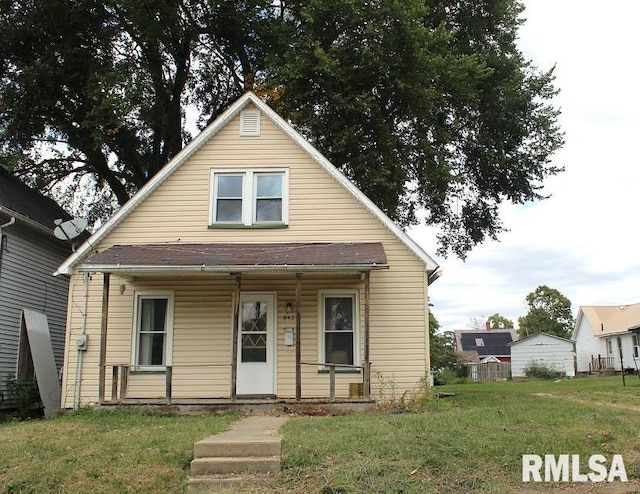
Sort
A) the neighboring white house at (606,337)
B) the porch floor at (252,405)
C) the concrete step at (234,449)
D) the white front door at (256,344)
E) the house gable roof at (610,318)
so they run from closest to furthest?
the concrete step at (234,449) < the porch floor at (252,405) < the white front door at (256,344) < the neighboring white house at (606,337) < the house gable roof at (610,318)

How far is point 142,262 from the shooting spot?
39.9 ft

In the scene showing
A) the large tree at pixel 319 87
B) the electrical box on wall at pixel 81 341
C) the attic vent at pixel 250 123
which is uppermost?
the large tree at pixel 319 87

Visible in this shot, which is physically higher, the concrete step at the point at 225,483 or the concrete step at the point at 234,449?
the concrete step at the point at 234,449

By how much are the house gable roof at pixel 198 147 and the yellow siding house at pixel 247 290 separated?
1.3 inches

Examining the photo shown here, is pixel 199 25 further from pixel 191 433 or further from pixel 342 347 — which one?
pixel 191 433

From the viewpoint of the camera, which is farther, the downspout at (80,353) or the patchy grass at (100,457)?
the downspout at (80,353)

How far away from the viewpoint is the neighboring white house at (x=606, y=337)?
3684cm

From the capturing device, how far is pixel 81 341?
1351 centimetres

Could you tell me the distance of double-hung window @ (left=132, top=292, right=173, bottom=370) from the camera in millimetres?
13586

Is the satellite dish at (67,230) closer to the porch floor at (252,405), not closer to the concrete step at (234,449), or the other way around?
the porch floor at (252,405)

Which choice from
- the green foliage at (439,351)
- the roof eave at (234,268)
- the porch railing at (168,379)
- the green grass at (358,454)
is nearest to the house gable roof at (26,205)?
the roof eave at (234,268)

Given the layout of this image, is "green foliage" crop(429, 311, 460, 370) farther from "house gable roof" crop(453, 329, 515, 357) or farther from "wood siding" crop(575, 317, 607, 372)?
"house gable roof" crop(453, 329, 515, 357)

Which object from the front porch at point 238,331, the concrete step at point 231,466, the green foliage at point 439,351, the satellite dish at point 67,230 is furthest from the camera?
the green foliage at point 439,351

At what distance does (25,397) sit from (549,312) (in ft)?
193
